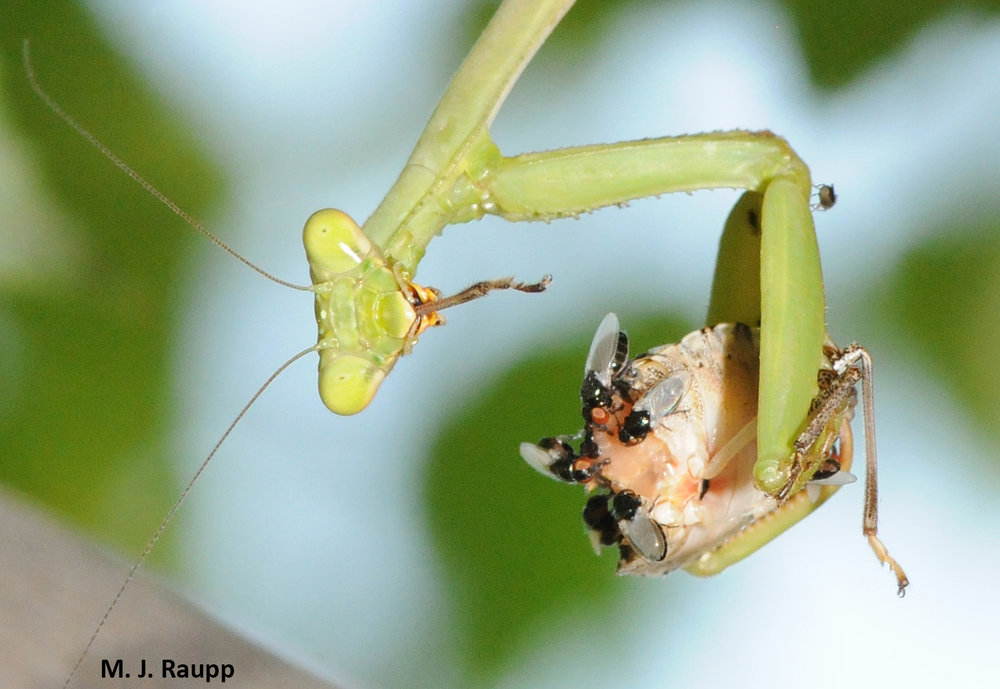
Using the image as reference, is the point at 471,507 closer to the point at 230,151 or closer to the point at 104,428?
the point at 104,428

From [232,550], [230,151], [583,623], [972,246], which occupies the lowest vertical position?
[583,623]

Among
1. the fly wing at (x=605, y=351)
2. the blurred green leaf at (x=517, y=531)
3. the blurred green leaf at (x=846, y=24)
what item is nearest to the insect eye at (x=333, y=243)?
the fly wing at (x=605, y=351)

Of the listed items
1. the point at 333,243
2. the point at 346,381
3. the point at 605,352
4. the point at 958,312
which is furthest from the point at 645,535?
the point at 958,312

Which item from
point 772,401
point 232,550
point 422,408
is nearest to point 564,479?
point 772,401

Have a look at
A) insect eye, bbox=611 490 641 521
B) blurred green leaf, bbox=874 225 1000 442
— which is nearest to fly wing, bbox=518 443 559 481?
insect eye, bbox=611 490 641 521

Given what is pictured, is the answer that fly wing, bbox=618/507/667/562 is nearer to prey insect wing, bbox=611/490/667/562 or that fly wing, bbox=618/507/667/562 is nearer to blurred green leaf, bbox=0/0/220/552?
prey insect wing, bbox=611/490/667/562

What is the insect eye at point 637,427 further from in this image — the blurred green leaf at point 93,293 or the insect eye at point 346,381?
the blurred green leaf at point 93,293

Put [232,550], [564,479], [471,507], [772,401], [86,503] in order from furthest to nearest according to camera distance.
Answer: [232,550]
[471,507]
[86,503]
[564,479]
[772,401]
